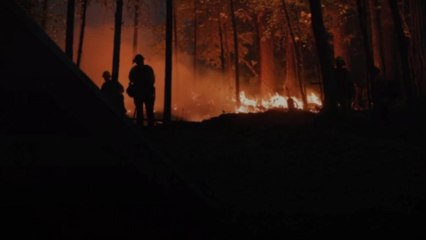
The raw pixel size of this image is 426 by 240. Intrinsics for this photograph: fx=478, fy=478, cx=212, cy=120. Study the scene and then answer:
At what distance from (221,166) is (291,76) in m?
24.2

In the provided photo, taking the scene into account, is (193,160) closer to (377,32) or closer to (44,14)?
(377,32)

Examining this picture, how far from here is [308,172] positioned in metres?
8.85

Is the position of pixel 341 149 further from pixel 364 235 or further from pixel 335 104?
pixel 364 235

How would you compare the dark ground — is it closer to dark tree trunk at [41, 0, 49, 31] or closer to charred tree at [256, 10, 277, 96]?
dark tree trunk at [41, 0, 49, 31]

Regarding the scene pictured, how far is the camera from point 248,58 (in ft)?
153

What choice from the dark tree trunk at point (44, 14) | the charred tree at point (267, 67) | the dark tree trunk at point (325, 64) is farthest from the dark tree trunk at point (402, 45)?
the charred tree at point (267, 67)

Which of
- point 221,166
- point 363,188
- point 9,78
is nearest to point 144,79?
point 221,166

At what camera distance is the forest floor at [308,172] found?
570cm

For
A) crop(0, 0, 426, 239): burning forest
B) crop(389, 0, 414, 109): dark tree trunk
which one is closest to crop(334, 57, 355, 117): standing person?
crop(0, 0, 426, 239): burning forest

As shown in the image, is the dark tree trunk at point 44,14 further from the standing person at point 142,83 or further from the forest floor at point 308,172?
the forest floor at point 308,172

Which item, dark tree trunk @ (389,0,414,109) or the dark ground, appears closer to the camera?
the dark ground

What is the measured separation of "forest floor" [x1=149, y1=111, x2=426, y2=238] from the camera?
5699 millimetres

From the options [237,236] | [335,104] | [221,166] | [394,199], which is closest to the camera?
[237,236]

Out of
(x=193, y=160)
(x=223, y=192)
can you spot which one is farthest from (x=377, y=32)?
(x=223, y=192)
